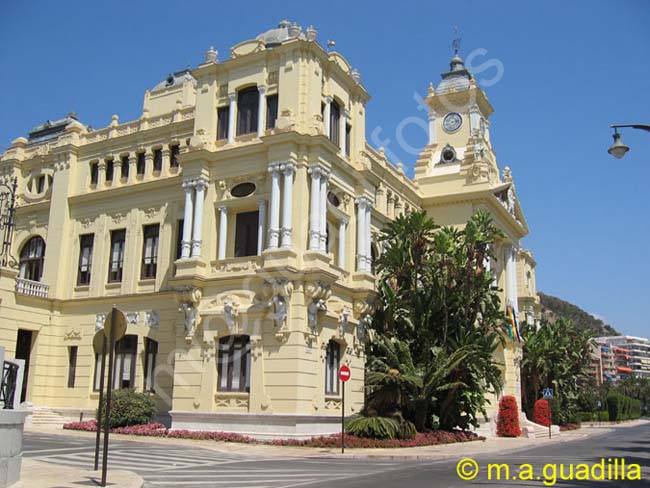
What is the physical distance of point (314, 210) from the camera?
29047 mm

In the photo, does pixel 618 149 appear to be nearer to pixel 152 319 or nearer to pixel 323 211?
pixel 323 211

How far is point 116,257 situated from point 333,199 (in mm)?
12477

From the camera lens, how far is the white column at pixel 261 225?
29.5 meters

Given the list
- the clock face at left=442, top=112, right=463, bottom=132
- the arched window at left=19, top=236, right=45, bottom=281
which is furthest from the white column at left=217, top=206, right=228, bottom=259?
the clock face at left=442, top=112, right=463, bottom=132

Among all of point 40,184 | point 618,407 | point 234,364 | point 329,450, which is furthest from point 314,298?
point 618,407

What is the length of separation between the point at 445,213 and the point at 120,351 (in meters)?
23.5

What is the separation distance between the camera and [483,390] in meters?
32.4

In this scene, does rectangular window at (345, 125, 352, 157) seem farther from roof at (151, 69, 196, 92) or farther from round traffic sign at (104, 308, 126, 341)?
round traffic sign at (104, 308, 126, 341)

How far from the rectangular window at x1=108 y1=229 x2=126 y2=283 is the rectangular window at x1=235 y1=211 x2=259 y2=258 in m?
8.10

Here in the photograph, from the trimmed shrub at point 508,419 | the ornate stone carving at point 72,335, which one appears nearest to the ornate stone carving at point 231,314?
the ornate stone carving at point 72,335

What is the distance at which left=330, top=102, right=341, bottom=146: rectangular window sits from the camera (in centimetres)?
3281

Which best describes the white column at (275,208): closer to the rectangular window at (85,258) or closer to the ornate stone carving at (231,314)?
the ornate stone carving at (231,314)

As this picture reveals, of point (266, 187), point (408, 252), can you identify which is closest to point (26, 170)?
point (266, 187)

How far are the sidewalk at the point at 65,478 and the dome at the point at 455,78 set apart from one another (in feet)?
148
